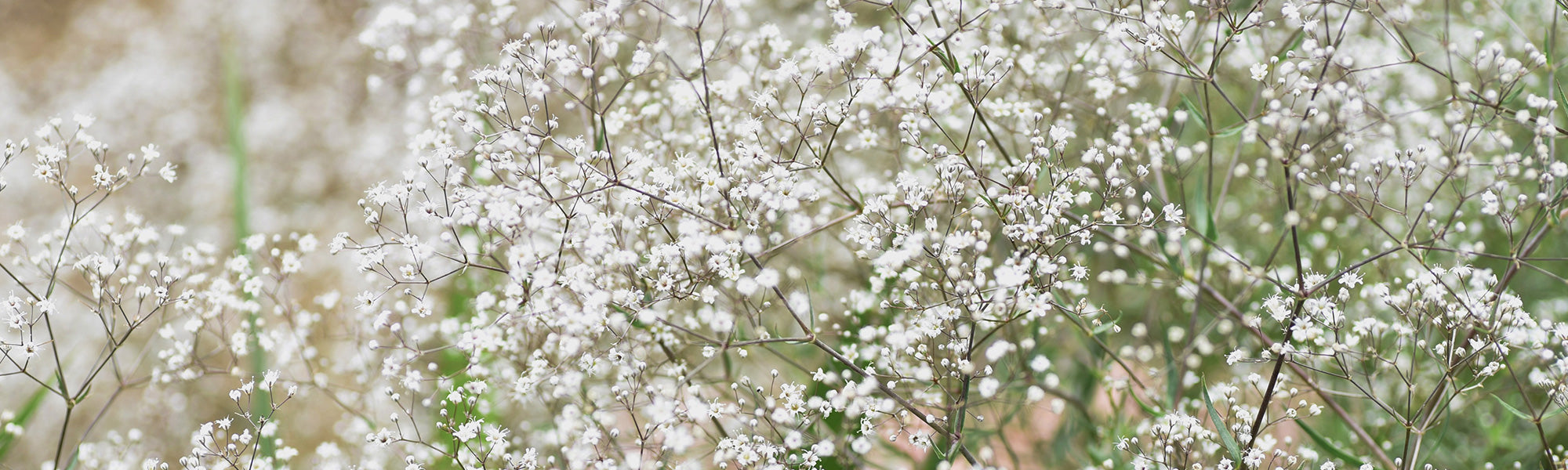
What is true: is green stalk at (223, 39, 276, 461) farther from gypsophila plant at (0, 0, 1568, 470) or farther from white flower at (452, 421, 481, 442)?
white flower at (452, 421, 481, 442)

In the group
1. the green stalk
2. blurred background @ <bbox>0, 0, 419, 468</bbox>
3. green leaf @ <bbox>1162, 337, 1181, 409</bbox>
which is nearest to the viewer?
green leaf @ <bbox>1162, 337, 1181, 409</bbox>

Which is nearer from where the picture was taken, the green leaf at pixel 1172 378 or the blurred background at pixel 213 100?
the green leaf at pixel 1172 378

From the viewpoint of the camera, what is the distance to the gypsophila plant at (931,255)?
0.96m

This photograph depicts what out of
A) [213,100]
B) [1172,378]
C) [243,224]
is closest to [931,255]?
[1172,378]

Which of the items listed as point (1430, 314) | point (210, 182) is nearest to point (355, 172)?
point (210, 182)

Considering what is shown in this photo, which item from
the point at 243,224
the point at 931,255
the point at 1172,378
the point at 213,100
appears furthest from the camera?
A: the point at 213,100

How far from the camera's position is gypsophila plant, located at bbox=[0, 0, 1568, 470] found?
96 cm

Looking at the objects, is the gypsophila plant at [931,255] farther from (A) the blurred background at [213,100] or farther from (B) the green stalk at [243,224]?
(A) the blurred background at [213,100]

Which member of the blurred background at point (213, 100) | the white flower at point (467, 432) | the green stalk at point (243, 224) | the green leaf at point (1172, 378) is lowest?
the white flower at point (467, 432)

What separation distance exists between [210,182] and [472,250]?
129cm

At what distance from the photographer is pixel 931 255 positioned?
37.4 inches

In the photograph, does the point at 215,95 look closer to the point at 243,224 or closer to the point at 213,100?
the point at 213,100

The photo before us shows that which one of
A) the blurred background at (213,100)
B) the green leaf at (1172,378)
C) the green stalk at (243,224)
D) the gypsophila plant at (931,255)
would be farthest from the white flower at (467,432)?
the blurred background at (213,100)

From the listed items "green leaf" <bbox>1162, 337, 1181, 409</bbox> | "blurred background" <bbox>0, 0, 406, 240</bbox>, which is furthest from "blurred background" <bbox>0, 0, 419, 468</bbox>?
"green leaf" <bbox>1162, 337, 1181, 409</bbox>
